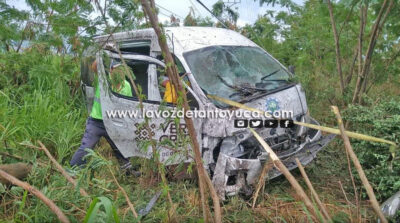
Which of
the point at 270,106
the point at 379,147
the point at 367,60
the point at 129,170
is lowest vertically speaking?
the point at 129,170

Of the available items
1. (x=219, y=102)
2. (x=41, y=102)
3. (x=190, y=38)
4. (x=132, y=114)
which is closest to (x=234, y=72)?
(x=219, y=102)

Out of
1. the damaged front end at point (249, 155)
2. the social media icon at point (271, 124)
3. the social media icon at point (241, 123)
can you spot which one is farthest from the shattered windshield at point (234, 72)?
the damaged front end at point (249, 155)

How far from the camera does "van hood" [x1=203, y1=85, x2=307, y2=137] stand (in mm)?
3451

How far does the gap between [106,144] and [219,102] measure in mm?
2194

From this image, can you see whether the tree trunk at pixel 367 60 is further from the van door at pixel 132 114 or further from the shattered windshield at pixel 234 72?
the van door at pixel 132 114

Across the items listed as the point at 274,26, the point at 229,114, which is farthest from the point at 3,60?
the point at 274,26

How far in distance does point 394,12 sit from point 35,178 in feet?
16.2

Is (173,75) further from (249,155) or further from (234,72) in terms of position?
(234,72)

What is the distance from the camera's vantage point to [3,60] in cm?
623

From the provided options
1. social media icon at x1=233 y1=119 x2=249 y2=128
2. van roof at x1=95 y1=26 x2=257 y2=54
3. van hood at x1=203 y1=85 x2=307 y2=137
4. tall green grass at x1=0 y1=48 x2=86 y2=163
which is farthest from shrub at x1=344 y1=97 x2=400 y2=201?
tall green grass at x1=0 y1=48 x2=86 y2=163

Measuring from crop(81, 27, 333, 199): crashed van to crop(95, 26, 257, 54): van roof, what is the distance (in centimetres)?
1

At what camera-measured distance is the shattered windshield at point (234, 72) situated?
145 inches

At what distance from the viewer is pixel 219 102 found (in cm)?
358

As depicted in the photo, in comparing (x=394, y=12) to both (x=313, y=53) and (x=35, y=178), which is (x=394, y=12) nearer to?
(x=313, y=53)
